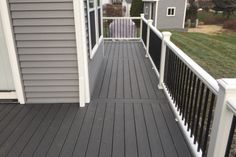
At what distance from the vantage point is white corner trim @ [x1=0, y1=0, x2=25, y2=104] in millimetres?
2762

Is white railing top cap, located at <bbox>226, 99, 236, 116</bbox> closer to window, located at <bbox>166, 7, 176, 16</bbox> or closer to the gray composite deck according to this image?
the gray composite deck

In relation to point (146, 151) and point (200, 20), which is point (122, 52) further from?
point (200, 20)

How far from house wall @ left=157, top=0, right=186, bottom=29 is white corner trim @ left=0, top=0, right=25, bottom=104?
18.9 metres

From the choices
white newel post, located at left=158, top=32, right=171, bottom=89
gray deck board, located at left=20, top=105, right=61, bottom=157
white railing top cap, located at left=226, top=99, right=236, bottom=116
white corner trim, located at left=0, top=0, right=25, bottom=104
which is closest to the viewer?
white railing top cap, located at left=226, top=99, right=236, bottom=116

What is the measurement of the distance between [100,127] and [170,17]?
64.7ft

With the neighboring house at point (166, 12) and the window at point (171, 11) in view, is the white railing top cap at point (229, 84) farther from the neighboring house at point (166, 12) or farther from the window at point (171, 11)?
the window at point (171, 11)

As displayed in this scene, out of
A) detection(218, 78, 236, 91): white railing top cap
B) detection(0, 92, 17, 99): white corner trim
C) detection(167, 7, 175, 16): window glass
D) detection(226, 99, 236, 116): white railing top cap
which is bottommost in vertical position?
detection(0, 92, 17, 99): white corner trim

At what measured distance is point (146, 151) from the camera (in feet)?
7.44

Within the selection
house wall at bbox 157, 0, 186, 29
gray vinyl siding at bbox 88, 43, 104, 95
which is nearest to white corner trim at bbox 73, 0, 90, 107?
gray vinyl siding at bbox 88, 43, 104, 95

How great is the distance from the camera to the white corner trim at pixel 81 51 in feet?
9.18

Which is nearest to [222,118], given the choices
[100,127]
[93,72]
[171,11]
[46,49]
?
[100,127]

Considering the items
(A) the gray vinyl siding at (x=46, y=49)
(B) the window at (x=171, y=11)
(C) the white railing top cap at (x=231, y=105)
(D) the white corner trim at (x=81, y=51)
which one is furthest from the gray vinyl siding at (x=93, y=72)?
(B) the window at (x=171, y=11)

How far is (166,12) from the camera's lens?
66.8ft

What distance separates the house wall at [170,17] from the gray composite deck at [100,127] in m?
17.9
